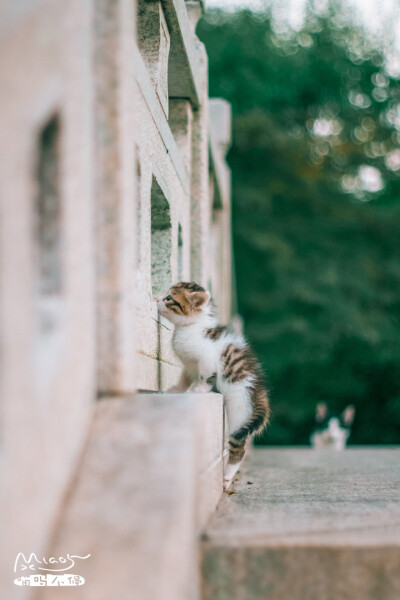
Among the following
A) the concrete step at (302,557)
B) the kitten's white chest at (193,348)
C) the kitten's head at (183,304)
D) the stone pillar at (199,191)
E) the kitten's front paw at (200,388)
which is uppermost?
the stone pillar at (199,191)

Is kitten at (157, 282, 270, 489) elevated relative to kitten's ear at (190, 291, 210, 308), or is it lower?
lower

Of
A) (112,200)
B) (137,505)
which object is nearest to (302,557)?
(137,505)

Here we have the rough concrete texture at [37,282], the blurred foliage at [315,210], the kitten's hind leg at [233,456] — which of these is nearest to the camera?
the rough concrete texture at [37,282]

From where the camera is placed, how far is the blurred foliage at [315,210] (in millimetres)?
18828

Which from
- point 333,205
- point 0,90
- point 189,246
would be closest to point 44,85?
point 0,90

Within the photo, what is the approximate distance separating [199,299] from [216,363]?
379mm

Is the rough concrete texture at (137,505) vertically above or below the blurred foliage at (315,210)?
below

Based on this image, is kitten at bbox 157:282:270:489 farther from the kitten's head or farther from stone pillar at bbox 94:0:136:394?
stone pillar at bbox 94:0:136:394

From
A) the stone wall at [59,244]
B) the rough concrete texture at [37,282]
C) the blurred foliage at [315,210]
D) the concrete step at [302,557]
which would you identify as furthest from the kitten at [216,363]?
the blurred foliage at [315,210]

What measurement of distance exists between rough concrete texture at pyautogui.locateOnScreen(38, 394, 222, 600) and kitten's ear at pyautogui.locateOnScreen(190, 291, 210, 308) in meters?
1.91

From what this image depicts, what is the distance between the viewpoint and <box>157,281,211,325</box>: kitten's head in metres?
4.86

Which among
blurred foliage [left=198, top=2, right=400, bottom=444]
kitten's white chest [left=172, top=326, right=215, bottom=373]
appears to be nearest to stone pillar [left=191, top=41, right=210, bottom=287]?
kitten's white chest [left=172, top=326, right=215, bottom=373]

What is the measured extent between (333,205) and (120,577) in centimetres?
1874

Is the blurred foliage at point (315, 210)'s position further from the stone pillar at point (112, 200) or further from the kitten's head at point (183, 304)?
the stone pillar at point (112, 200)
